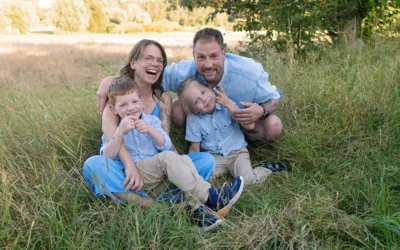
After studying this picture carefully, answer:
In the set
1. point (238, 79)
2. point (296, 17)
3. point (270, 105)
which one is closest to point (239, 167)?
point (270, 105)

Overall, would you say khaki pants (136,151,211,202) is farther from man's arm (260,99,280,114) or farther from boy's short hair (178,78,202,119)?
man's arm (260,99,280,114)

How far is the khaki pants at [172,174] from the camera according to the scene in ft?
8.06

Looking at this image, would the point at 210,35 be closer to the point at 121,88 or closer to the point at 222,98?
the point at 222,98

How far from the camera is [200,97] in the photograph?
3021 mm

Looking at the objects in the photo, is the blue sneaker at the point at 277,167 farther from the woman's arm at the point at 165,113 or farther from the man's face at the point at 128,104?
the man's face at the point at 128,104

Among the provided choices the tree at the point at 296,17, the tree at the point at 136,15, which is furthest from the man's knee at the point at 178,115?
the tree at the point at 136,15

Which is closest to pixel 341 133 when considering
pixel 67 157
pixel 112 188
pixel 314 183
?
pixel 314 183

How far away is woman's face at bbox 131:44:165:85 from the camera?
2.98 metres

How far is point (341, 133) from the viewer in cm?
328

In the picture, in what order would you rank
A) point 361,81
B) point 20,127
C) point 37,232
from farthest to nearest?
1. point 361,81
2. point 20,127
3. point 37,232

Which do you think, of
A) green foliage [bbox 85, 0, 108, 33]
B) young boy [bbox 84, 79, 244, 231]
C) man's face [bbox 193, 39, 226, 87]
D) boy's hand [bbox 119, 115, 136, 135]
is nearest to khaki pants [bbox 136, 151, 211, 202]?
young boy [bbox 84, 79, 244, 231]

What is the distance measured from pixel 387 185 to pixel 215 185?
118cm

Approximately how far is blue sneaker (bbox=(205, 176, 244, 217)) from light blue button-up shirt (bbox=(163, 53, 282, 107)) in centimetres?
97

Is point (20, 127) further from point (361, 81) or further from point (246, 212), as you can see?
point (361, 81)
